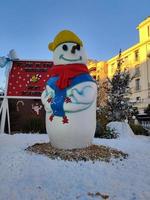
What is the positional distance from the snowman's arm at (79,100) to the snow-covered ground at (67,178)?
1559 mm

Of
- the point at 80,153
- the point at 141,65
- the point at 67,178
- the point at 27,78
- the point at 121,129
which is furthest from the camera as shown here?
the point at 141,65

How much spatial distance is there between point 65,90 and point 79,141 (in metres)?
1.46

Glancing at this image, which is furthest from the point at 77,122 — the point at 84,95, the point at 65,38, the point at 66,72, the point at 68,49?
the point at 65,38

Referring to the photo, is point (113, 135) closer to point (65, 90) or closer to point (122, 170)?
point (65, 90)

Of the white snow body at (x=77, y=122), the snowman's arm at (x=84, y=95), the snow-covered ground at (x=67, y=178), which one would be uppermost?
the snowman's arm at (x=84, y=95)

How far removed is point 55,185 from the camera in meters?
4.96

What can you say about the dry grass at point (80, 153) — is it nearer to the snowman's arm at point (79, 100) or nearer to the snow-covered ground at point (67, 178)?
the snow-covered ground at point (67, 178)

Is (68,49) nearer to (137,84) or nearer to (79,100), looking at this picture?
(79,100)

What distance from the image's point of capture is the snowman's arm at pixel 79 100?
7.58 m

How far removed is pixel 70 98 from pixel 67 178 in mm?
2727

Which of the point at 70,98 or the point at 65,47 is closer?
the point at 70,98

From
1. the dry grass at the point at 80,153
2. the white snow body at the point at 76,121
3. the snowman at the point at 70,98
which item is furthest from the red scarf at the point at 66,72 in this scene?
the dry grass at the point at 80,153

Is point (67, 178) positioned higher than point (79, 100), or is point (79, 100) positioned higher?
point (79, 100)

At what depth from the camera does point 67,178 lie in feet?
17.7
